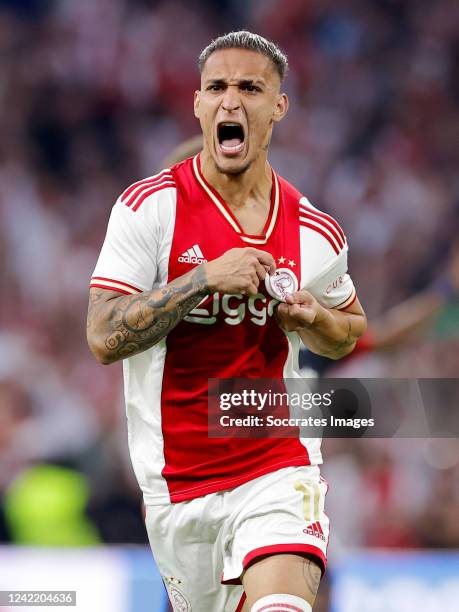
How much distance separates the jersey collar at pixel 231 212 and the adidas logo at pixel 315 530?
95cm

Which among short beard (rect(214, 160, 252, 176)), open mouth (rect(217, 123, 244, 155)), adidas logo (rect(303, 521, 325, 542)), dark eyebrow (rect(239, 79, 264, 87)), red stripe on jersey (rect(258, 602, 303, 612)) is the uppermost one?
dark eyebrow (rect(239, 79, 264, 87))

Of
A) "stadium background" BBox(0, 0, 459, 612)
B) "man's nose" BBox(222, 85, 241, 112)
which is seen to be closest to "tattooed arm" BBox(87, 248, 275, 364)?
"man's nose" BBox(222, 85, 241, 112)

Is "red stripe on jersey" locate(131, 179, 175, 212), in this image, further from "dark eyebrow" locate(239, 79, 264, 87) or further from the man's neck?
"dark eyebrow" locate(239, 79, 264, 87)

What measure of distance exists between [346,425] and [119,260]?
1652 mm

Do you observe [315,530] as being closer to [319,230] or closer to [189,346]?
[189,346]

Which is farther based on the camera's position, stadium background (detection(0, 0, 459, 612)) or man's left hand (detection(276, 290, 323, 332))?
stadium background (detection(0, 0, 459, 612))

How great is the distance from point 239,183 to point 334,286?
1.70 feet

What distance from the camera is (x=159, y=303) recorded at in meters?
3.41

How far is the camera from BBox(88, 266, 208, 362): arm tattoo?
3.38 m

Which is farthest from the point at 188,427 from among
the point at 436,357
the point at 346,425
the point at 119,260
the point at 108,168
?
the point at 108,168

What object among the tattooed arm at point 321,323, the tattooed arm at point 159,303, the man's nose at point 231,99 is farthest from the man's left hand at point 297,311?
the man's nose at point 231,99

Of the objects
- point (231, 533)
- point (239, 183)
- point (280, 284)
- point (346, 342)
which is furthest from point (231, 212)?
point (231, 533)

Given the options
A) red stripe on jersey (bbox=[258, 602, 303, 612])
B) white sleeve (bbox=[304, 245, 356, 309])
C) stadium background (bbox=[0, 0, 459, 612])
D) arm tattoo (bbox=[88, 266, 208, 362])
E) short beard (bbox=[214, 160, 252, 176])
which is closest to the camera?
red stripe on jersey (bbox=[258, 602, 303, 612])

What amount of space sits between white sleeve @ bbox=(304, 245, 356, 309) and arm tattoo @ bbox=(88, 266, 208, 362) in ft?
1.91
